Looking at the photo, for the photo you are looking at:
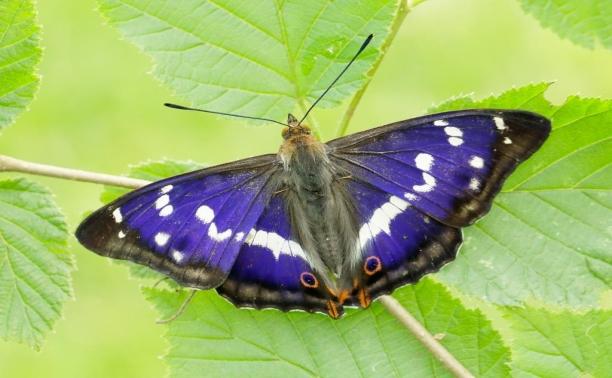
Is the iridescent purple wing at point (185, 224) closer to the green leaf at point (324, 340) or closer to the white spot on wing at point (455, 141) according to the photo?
the green leaf at point (324, 340)

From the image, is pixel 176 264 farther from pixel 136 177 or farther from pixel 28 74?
pixel 28 74

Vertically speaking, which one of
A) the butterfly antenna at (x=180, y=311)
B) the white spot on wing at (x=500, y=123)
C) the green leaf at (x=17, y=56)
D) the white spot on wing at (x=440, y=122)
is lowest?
the butterfly antenna at (x=180, y=311)

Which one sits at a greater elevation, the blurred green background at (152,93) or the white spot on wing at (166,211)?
the blurred green background at (152,93)

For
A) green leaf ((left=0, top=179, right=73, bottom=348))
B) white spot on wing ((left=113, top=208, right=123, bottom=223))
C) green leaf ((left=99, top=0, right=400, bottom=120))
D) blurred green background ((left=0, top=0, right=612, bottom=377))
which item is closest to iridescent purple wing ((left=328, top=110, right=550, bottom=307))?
green leaf ((left=99, top=0, right=400, bottom=120))

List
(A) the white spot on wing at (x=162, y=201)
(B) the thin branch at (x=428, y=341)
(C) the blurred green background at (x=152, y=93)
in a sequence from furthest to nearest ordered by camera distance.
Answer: (C) the blurred green background at (x=152, y=93) → (A) the white spot on wing at (x=162, y=201) → (B) the thin branch at (x=428, y=341)

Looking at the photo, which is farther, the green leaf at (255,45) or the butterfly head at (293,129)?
the butterfly head at (293,129)

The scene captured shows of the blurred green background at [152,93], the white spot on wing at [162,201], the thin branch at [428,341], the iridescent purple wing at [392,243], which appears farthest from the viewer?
the blurred green background at [152,93]

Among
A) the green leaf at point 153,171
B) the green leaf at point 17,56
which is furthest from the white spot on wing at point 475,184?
the green leaf at point 17,56

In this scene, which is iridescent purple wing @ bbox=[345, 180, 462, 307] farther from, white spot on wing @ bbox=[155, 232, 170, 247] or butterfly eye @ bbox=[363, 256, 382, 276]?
white spot on wing @ bbox=[155, 232, 170, 247]

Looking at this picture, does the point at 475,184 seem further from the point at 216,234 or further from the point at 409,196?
the point at 216,234
